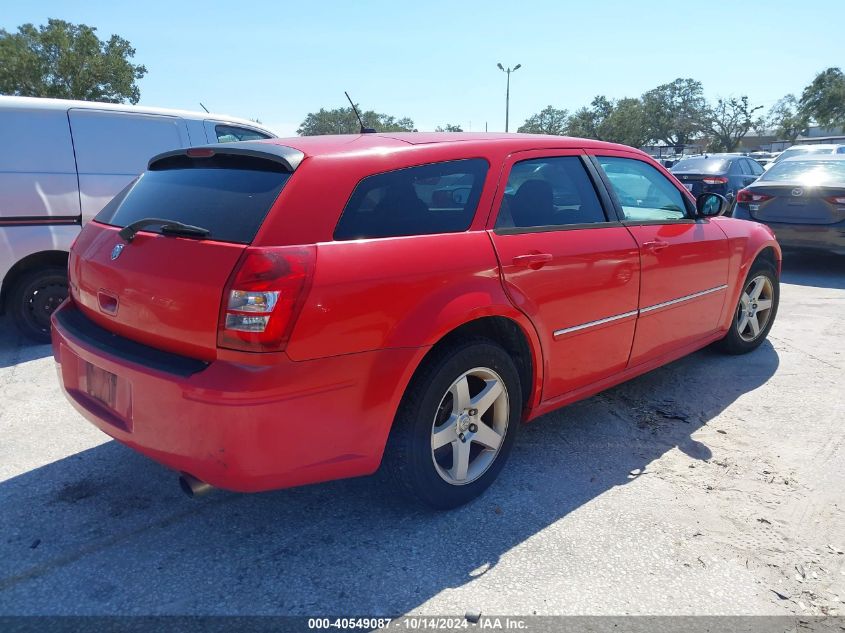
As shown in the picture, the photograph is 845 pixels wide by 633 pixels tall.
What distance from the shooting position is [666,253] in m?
3.69

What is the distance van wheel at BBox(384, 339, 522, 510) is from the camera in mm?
2535

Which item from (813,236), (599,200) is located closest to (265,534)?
(599,200)

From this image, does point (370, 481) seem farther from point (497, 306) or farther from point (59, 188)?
point (59, 188)

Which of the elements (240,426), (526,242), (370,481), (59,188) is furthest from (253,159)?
(59,188)

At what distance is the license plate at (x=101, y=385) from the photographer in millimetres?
2469

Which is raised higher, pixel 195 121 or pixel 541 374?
pixel 195 121

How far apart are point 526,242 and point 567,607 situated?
1.54 metres

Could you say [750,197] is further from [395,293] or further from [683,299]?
[395,293]

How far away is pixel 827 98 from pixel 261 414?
7079cm

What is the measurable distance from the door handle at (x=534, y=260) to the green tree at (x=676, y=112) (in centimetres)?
8536

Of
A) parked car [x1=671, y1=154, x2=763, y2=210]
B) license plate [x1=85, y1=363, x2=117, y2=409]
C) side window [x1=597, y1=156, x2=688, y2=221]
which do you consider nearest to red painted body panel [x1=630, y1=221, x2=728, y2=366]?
side window [x1=597, y1=156, x2=688, y2=221]

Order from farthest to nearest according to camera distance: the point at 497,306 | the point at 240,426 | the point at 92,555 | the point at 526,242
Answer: the point at 526,242, the point at 497,306, the point at 92,555, the point at 240,426

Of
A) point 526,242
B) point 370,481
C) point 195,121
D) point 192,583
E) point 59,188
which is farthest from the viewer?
point 195,121

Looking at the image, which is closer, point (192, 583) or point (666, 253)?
point (192, 583)
